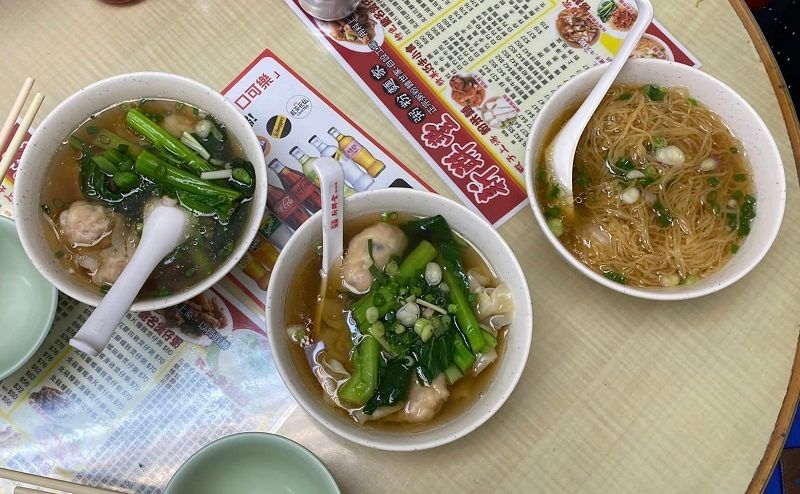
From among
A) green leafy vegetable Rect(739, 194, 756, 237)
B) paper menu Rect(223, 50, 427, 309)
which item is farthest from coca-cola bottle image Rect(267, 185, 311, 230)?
green leafy vegetable Rect(739, 194, 756, 237)

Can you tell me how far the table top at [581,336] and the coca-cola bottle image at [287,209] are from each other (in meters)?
0.29

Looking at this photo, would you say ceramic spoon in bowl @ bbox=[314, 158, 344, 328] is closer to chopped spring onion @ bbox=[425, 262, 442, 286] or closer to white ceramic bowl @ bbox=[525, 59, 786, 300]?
chopped spring onion @ bbox=[425, 262, 442, 286]

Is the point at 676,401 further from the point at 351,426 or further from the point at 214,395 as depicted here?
the point at 214,395

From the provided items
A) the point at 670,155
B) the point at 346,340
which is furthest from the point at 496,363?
the point at 670,155

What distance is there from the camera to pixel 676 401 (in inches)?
57.4

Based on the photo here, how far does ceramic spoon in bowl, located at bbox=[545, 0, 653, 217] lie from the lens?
1407mm

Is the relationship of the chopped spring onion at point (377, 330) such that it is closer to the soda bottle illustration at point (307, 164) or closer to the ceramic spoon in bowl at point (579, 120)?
the soda bottle illustration at point (307, 164)

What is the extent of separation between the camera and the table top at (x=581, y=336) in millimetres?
1417

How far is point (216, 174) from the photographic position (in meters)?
1.42

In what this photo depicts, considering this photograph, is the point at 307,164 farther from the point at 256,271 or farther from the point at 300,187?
the point at 256,271

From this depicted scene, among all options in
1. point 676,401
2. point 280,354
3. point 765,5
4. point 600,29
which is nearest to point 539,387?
point 676,401

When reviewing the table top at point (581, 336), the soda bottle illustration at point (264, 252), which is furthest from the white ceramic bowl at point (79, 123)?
the table top at point (581, 336)

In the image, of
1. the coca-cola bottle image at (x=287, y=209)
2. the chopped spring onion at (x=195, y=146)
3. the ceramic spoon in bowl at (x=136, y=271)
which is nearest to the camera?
the ceramic spoon in bowl at (x=136, y=271)

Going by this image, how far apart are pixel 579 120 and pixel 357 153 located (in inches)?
22.5
